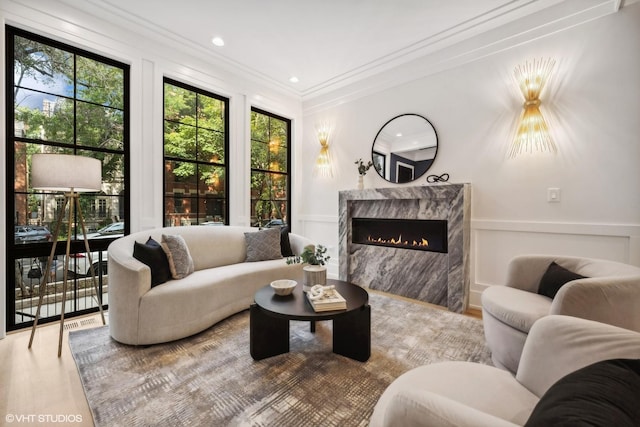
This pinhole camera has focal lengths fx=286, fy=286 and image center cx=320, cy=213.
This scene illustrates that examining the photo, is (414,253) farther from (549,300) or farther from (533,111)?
(533,111)

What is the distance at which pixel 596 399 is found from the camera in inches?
21.9

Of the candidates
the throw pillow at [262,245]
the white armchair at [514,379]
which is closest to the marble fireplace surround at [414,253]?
the throw pillow at [262,245]

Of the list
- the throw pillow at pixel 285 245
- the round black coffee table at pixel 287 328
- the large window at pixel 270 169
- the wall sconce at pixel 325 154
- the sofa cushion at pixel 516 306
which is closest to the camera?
the sofa cushion at pixel 516 306

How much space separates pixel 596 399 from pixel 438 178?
2979mm

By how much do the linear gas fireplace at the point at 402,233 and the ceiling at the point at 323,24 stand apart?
2.00 meters

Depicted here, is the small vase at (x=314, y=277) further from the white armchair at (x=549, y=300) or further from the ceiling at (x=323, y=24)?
the ceiling at (x=323, y=24)

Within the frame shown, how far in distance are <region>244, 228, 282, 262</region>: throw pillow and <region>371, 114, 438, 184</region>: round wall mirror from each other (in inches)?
65.1

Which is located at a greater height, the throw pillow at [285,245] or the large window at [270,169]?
the large window at [270,169]

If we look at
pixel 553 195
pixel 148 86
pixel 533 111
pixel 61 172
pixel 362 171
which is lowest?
pixel 553 195

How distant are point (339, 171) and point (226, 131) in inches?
66.9

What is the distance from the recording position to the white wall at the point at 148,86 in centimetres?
247

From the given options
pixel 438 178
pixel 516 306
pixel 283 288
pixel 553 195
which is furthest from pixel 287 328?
pixel 553 195

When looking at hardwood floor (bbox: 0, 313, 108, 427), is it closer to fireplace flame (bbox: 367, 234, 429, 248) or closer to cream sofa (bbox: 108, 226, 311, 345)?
cream sofa (bbox: 108, 226, 311, 345)

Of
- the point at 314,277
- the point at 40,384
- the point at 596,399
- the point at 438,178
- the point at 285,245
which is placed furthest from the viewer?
the point at 285,245
